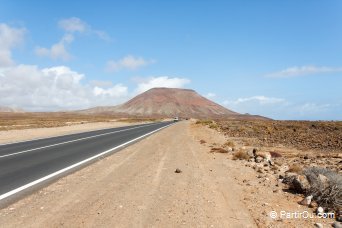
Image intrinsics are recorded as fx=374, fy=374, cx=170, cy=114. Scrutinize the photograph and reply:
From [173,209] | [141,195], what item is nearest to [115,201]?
[141,195]

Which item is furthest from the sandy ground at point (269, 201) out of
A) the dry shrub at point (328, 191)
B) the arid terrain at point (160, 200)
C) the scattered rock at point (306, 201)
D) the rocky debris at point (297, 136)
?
the rocky debris at point (297, 136)

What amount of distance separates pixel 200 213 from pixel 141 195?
72.0 inches

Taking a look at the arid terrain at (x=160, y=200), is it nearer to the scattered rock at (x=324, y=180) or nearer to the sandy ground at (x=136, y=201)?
the sandy ground at (x=136, y=201)

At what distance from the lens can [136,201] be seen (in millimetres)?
7777

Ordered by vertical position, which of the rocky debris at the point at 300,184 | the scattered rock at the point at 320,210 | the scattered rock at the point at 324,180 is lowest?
the scattered rock at the point at 320,210

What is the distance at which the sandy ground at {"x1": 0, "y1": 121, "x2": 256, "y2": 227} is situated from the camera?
6.43 meters

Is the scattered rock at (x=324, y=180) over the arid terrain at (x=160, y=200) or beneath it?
over

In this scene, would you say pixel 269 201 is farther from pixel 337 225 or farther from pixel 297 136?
pixel 297 136

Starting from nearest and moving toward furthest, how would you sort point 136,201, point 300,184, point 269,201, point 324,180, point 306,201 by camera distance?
point 136,201 < point 306,201 < point 269,201 < point 324,180 < point 300,184

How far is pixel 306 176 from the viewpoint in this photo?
A: 31.5 ft

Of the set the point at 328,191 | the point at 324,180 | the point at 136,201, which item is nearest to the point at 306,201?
the point at 328,191

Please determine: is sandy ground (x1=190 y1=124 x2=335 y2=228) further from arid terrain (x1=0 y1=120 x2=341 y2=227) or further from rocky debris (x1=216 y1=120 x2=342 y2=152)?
rocky debris (x1=216 y1=120 x2=342 y2=152)

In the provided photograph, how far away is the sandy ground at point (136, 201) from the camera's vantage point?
21.1ft

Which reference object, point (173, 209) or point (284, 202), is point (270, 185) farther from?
point (173, 209)
